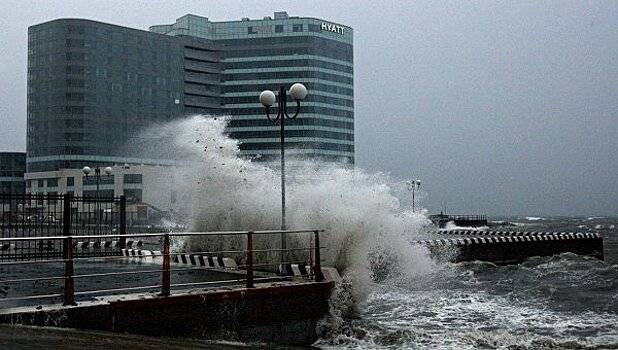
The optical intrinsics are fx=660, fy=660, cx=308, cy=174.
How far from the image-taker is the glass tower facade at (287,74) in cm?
13888

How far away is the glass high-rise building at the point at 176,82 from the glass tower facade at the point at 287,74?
216mm

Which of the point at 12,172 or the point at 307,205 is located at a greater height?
the point at 12,172

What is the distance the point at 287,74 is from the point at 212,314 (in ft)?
437

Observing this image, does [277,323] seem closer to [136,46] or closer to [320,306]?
[320,306]

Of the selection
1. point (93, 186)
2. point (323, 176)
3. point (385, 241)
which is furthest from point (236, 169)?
point (93, 186)

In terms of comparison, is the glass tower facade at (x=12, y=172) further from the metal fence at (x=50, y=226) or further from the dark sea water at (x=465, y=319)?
the dark sea water at (x=465, y=319)

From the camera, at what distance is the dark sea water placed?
26.2 feet

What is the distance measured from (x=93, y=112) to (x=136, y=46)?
52.1 feet

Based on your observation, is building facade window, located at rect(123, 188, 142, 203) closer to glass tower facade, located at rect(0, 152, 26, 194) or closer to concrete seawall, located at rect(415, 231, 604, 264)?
glass tower facade, located at rect(0, 152, 26, 194)

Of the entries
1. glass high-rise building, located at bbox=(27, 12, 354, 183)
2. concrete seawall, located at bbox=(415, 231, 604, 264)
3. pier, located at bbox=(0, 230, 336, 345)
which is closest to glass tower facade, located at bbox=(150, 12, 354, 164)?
glass high-rise building, located at bbox=(27, 12, 354, 183)

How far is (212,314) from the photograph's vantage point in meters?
9.91

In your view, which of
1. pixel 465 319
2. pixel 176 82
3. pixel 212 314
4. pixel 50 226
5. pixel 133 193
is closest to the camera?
pixel 212 314

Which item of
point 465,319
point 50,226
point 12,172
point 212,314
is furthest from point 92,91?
point 212,314

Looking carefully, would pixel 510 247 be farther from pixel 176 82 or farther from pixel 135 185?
pixel 176 82
